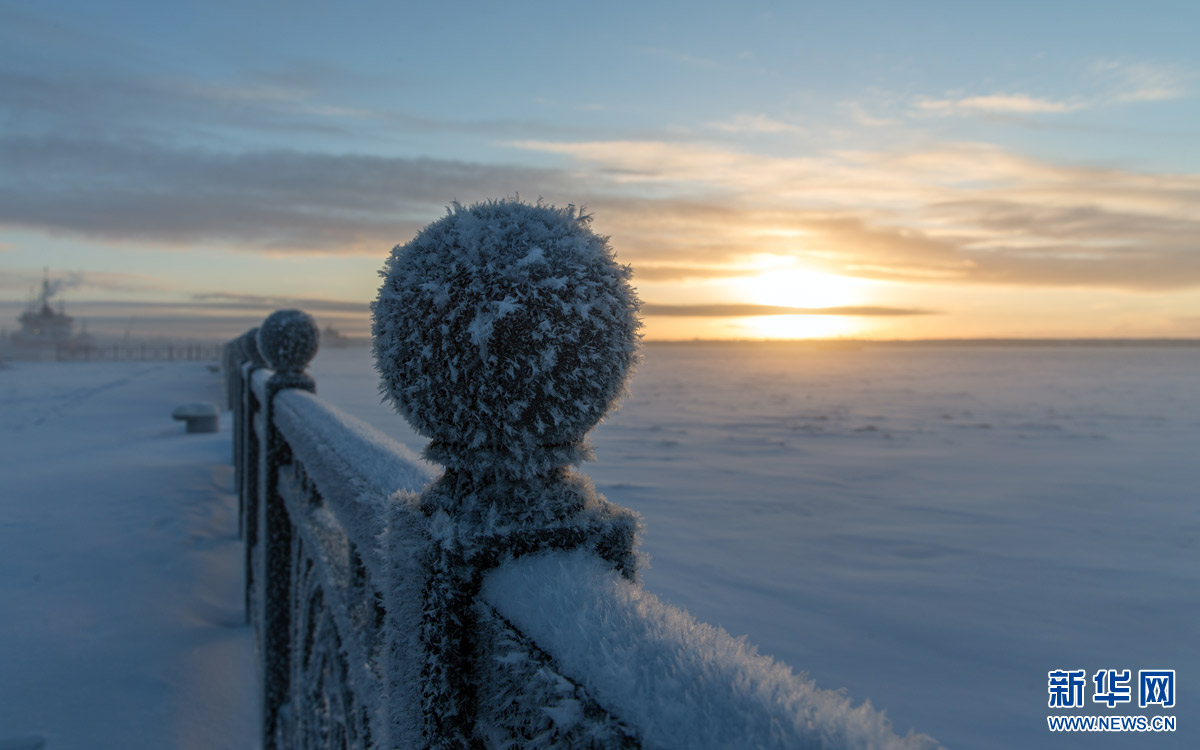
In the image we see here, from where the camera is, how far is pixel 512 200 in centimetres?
117

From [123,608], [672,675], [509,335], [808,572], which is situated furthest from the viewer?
[808,572]

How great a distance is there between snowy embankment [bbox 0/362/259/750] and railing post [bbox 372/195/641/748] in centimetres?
345

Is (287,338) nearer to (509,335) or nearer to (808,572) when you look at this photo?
(509,335)

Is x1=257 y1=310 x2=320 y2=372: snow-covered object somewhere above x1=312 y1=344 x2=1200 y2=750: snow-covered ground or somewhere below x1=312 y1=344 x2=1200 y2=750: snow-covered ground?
above

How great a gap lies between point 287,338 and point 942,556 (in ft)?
16.4

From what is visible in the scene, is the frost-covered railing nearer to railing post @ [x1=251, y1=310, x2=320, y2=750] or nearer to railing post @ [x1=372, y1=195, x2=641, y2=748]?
railing post @ [x1=372, y1=195, x2=641, y2=748]

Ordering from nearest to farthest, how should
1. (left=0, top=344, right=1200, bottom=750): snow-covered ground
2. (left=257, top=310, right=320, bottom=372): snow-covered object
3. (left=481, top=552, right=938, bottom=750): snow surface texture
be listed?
(left=481, top=552, right=938, bottom=750): snow surface texture < (left=0, top=344, right=1200, bottom=750): snow-covered ground < (left=257, top=310, right=320, bottom=372): snow-covered object

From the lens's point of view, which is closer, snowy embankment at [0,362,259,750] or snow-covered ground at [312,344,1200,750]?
snow-covered ground at [312,344,1200,750]

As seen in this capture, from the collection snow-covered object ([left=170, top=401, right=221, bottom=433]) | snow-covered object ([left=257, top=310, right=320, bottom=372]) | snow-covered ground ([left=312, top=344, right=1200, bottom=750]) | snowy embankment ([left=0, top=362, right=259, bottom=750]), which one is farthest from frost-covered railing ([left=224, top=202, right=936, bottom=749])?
snow-covered object ([left=170, top=401, right=221, bottom=433])

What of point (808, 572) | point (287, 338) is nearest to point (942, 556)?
point (808, 572)

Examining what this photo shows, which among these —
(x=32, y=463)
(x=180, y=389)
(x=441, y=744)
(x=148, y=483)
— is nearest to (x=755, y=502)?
(x=441, y=744)

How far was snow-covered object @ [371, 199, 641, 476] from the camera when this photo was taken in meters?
1.00

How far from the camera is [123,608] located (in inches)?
185

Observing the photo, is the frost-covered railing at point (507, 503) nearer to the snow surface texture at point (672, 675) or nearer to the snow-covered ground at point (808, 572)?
the snow surface texture at point (672, 675)
